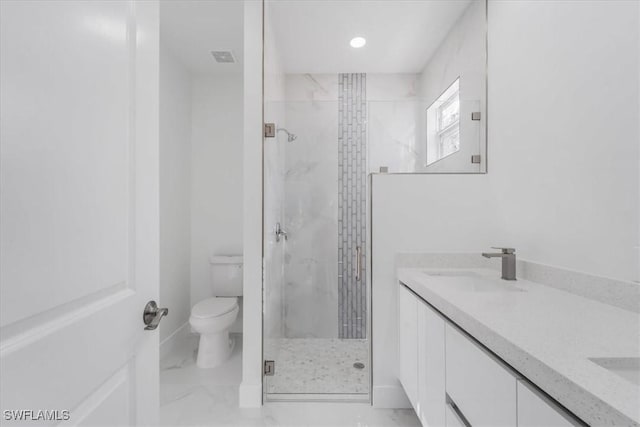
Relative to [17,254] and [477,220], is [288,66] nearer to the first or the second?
[477,220]

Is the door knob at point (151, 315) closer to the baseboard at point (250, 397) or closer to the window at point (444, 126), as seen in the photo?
the baseboard at point (250, 397)

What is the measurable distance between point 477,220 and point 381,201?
0.59 meters

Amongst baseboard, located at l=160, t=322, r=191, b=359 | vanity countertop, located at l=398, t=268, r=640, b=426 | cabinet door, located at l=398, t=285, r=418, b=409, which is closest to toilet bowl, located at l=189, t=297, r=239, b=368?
baseboard, located at l=160, t=322, r=191, b=359

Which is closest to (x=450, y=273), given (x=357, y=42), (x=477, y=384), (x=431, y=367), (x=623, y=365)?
(x=431, y=367)

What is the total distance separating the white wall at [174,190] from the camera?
2.35 m

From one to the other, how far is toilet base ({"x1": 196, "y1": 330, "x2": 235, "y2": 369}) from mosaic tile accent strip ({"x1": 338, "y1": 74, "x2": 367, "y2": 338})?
36.8 inches

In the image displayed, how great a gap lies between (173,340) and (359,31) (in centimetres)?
296

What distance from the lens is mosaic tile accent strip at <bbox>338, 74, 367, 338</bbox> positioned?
2.27 metres

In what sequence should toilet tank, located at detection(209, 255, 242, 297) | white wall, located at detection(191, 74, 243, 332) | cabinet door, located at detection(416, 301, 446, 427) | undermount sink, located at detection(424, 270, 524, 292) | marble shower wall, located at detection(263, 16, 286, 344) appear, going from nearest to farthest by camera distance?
cabinet door, located at detection(416, 301, 446, 427), undermount sink, located at detection(424, 270, 524, 292), marble shower wall, located at detection(263, 16, 286, 344), toilet tank, located at detection(209, 255, 242, 297), white wall, located at detection(191, 74, 243, 332)

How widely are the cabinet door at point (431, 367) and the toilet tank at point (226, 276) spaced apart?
5.66ft

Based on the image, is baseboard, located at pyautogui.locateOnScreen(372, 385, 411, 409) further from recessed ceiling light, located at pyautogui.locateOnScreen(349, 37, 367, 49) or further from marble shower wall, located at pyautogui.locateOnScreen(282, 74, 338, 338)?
recessed ceiling light, located at pyautogui.locateOnScreen(349, 37, 367, 49)

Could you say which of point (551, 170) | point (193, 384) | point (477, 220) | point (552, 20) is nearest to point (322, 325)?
point (193, 384)

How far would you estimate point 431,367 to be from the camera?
1193mm

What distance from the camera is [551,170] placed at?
130 centimetres
